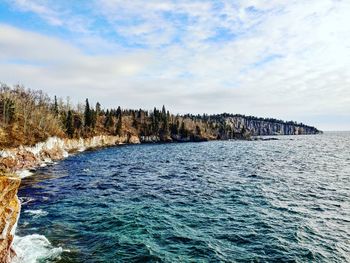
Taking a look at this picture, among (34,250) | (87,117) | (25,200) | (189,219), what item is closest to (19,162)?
(25,200)

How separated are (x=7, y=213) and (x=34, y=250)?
5.56 meters

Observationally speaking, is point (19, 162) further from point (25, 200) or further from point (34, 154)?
point (25, 200)

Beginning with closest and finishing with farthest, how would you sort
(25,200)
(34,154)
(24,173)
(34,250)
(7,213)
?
(7,213)
(34,250)
(25,200)
(24,173)
(34,154)

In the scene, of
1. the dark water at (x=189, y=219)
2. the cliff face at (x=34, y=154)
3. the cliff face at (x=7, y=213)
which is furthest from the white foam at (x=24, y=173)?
the cliff face at (x=7, y=213)

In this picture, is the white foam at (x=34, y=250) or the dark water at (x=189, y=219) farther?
the dark water at (x=189, y=219)

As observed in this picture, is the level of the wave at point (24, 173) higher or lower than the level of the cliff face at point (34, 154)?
lower

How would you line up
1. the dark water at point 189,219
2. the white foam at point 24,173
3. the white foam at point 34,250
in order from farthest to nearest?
the white foam at point 24,173 < the dark water at point 189,219 < the white foam at point 34,250

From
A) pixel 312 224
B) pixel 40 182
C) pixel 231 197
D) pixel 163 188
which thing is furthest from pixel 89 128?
pixel 312 224

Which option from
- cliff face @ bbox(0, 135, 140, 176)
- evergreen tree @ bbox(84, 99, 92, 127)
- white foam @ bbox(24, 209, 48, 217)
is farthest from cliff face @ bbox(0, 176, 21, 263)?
evergreen tree @ bbox(84, 99, 92, 127)

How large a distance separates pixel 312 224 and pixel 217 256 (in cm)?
1319

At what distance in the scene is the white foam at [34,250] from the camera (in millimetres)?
23706

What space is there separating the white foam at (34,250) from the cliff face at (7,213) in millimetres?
1758

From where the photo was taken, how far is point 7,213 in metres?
21.3

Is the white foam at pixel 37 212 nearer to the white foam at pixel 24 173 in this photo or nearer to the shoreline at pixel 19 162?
the shoreline at pixel 19 162
